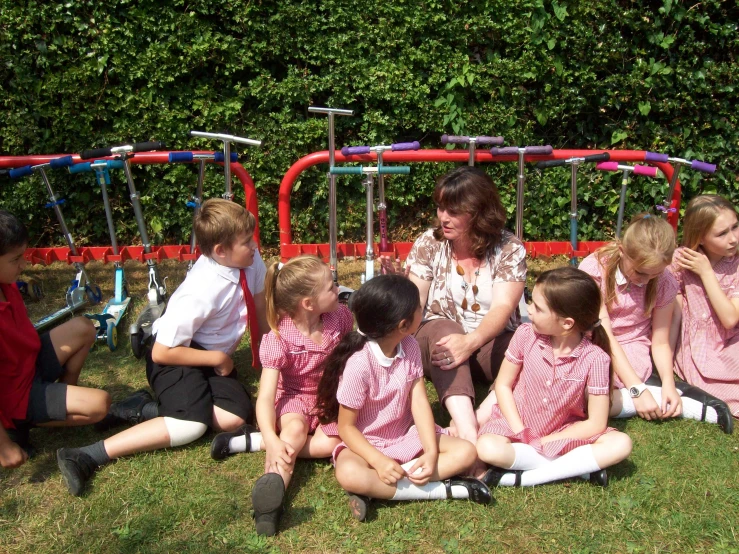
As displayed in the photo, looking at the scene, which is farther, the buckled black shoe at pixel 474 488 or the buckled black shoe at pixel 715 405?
the buckled black shoe at pixel 715 405

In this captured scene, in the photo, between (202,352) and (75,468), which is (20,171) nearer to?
(202,352)

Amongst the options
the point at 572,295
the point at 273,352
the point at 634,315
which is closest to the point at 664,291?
the point at 634,315

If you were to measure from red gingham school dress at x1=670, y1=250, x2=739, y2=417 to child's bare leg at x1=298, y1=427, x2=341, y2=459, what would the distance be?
6.45ft

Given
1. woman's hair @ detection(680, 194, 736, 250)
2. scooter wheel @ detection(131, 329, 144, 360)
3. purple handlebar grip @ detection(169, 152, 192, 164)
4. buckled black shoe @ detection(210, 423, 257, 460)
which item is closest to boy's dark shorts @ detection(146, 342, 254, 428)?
buckled black shoe @ detection(210, 423, 257, 460)

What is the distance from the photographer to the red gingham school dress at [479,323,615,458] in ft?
9.29

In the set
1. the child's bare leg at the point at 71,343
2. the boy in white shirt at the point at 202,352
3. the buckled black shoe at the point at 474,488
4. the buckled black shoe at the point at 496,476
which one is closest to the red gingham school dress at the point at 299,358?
the boy in white shirt at the point at 202,352

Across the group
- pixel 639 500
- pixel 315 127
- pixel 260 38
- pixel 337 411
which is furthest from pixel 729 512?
pixel 260 38

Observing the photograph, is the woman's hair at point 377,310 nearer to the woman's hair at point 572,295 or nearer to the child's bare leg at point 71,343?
the woman's hair at point 572,295

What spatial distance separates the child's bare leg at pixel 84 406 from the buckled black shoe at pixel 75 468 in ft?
0.79

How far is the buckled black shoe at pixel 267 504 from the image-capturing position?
2.51m

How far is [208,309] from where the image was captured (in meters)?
3.23

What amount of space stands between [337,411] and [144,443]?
2.88ft

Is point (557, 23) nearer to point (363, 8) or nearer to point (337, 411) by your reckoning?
point (363, 8)

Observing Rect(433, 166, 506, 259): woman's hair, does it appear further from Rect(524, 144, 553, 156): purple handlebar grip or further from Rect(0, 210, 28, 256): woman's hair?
Rect(0, 210, 28, 256): woman's hair
